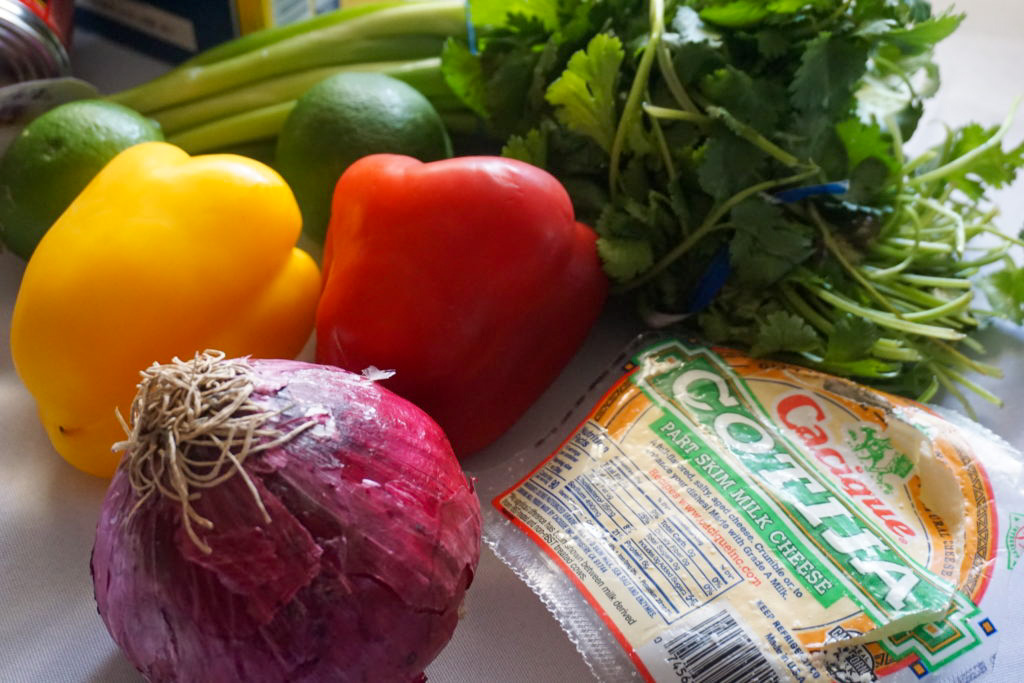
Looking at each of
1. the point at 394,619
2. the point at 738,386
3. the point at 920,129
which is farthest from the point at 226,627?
the point at 920,129

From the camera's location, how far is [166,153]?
30.9 inches

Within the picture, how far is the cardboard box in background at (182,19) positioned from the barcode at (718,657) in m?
0.97

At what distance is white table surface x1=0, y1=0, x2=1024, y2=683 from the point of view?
0.63 m

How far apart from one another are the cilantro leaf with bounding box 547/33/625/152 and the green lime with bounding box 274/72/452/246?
166mm

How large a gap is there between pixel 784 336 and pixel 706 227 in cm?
13

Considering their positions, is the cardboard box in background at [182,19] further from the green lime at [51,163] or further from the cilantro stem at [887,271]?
the cilantro stem at [887,271]

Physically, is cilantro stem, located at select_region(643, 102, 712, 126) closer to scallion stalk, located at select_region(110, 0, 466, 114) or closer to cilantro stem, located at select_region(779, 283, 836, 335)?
cilantro stem, located at select_region(779, 283, 836, 335)

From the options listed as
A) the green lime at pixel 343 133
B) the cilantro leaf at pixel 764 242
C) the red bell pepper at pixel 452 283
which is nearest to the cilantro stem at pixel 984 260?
the cilantro leaf at pixel 764 242

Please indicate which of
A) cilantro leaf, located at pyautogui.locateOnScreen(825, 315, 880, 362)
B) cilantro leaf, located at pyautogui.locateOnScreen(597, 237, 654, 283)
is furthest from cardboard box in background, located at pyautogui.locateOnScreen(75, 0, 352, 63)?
cilantro leaf, located at pyautogui.locateOnScreen(825, 315, 880, 362)

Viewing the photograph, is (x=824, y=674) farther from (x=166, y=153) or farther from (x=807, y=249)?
(x=166, y=153)

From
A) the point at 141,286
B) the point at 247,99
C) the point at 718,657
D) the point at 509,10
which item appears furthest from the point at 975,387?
the point at 247,99

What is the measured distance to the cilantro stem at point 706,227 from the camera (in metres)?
0.78

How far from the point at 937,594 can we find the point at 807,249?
352 mm

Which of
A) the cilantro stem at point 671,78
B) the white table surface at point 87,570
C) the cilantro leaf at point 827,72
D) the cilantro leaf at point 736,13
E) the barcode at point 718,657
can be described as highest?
the cilantro leaf at point 736,13
